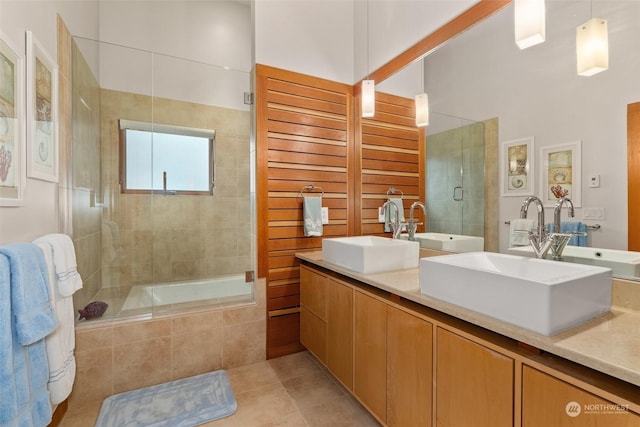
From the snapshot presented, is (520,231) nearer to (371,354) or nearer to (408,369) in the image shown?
(408,369)

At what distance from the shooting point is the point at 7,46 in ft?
3.84

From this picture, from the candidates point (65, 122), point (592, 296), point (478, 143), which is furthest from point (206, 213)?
point (592, 296)

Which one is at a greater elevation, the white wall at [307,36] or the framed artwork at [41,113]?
the white wall at [307,36]

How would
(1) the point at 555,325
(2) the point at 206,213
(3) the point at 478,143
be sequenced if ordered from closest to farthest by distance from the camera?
(1) the point at 555,325, (3) the point at 478,143, (2) the point at 206,213

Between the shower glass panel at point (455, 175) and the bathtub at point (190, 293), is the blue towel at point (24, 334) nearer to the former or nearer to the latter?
the bathtub at point (190, 293)

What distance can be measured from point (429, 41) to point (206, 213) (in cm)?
220

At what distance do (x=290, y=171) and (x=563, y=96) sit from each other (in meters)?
1.70

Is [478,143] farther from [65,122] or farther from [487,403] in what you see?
[65,122]

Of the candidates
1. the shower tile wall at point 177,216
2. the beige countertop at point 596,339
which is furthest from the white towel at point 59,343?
the beige countertop at point 596,339

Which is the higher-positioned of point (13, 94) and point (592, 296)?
point (13, 94)

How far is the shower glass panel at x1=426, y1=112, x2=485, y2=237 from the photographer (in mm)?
1646

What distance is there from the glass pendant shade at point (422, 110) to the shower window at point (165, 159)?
68.6 inches

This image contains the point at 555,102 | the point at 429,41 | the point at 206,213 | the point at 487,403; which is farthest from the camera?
the point at 206,213

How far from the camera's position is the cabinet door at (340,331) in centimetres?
170
